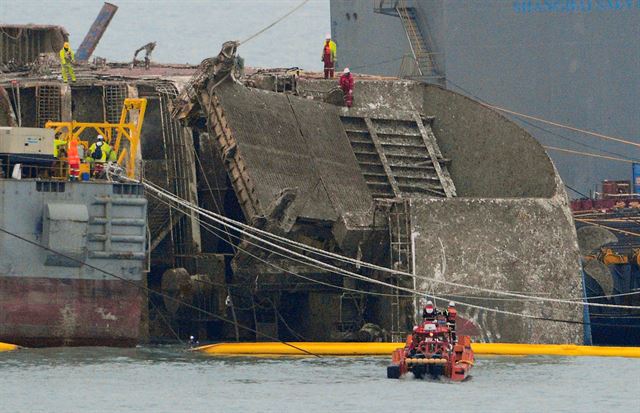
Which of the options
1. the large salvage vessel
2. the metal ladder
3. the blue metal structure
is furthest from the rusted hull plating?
the blue metal structure

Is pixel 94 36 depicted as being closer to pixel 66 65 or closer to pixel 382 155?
pixel 66 65

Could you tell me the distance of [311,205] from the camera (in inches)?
2168

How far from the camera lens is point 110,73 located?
62906 mm

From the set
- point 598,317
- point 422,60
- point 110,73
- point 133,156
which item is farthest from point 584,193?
point 133,156

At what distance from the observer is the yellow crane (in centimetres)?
5316

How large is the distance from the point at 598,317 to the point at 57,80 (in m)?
18.0

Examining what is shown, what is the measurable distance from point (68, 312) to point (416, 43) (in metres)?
29.3

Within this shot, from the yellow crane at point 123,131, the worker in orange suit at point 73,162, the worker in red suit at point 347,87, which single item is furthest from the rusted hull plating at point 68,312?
the worker in red suit at point 347,87

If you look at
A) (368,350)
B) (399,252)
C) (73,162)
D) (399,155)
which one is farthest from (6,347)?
(399,155)

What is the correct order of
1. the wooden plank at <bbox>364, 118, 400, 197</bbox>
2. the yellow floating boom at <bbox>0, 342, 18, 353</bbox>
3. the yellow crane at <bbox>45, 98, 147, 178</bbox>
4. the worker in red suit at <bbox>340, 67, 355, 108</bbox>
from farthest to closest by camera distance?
the worker in red suit at <bbox>340, 67, 355, 108</bbox> → the wooden plank at <bbox>364, 118, 400, 197</bbox> → the yellow crane at <bbox>45, 98, 147, 178</bbox> → the yellow floating boom at <bbox>0, 342, 18, 353</bbox>

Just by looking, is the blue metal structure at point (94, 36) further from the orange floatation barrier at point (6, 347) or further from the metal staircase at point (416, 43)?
the orange floatation barrier at point (6, 347)

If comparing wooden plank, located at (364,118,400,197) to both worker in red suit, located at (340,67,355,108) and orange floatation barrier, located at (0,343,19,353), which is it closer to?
worker in red suit, located at (340,67,355,108)

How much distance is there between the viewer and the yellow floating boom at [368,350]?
5225 cm

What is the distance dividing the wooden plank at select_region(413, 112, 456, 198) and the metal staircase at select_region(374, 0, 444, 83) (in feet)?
46.7
